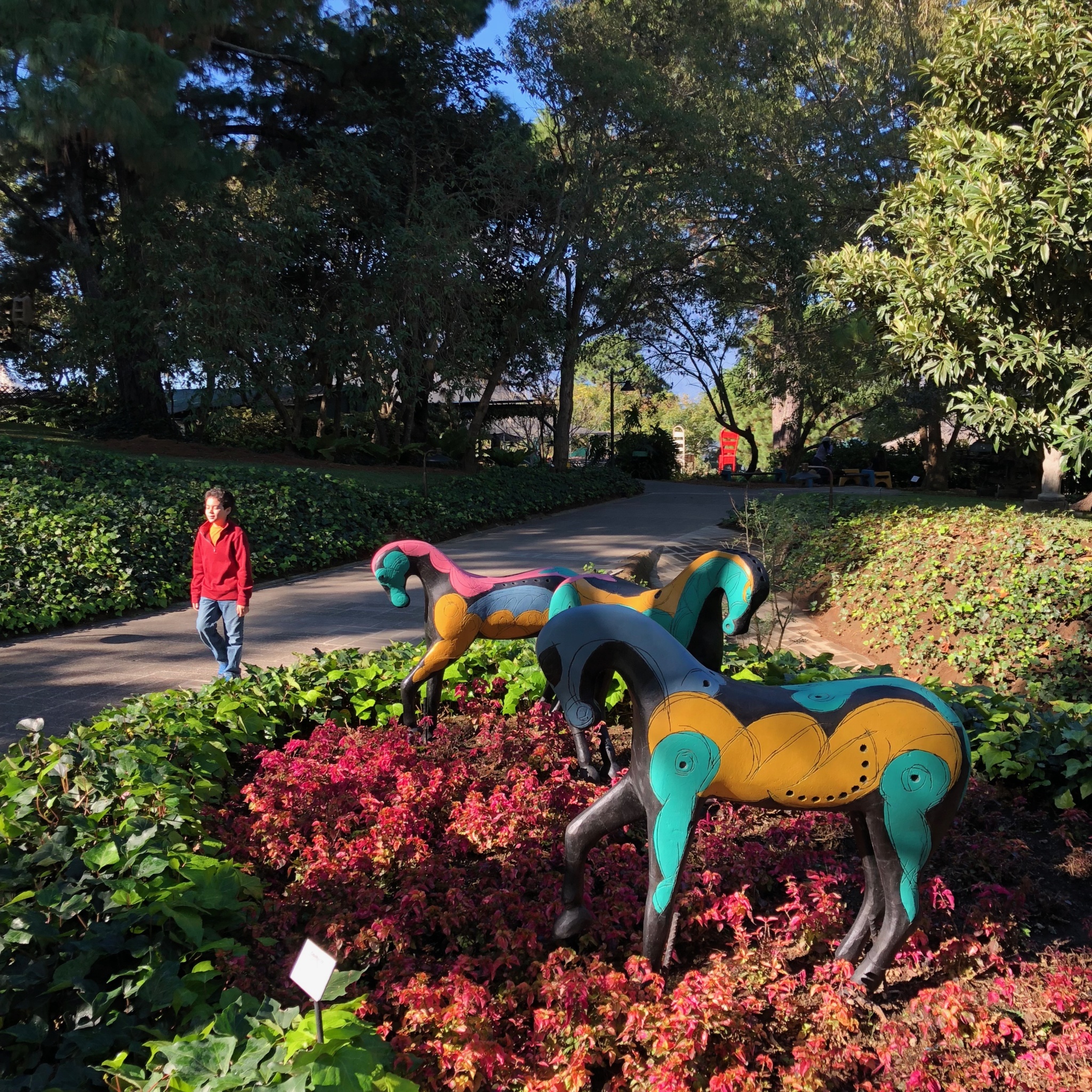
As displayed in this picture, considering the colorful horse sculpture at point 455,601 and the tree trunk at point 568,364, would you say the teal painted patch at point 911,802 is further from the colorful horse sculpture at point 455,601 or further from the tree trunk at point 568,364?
the tree trunk at point 568,364

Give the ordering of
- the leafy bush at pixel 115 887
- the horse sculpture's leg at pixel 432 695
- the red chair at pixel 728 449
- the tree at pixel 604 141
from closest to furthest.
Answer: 1. the leafy bush at pixel 115 887
2. the horse sculpture's leg at pixel 432 695
3. the tree at pixel 604 141
4. the red chair at pixel 728 449

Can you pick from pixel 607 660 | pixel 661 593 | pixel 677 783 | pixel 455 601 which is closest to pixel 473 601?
pixel 455 601

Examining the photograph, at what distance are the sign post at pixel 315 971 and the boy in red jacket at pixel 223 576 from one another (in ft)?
14.2

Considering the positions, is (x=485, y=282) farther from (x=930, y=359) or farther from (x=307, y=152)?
(x=930, y=359)

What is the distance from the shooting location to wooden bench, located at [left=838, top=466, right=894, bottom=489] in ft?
96.8

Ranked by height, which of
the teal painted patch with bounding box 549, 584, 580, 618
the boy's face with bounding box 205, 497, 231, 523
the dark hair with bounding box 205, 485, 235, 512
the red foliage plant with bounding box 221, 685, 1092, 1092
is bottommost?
the red foliage plant with bounding box 221, 685, 1092, 1092

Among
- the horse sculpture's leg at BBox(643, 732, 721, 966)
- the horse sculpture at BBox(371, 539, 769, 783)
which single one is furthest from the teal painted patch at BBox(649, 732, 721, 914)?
the horse sculpture at BBox(371, 539, 769, 783)

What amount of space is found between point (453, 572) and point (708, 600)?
4.66ft

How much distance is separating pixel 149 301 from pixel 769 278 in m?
15.3

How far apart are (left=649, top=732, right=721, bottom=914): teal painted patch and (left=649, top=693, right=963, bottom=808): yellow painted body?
0.07 feet

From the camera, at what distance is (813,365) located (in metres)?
23.4

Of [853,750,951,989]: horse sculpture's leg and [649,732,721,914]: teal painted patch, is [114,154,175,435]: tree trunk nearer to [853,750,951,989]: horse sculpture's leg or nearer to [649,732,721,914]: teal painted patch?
[649,732,721,914]: teal painted patch

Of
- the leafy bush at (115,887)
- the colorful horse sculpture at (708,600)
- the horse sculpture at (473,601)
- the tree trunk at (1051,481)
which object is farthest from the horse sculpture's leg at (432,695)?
the tree trunk at (1051,481)

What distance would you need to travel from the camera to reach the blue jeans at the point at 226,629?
6.15 meters
